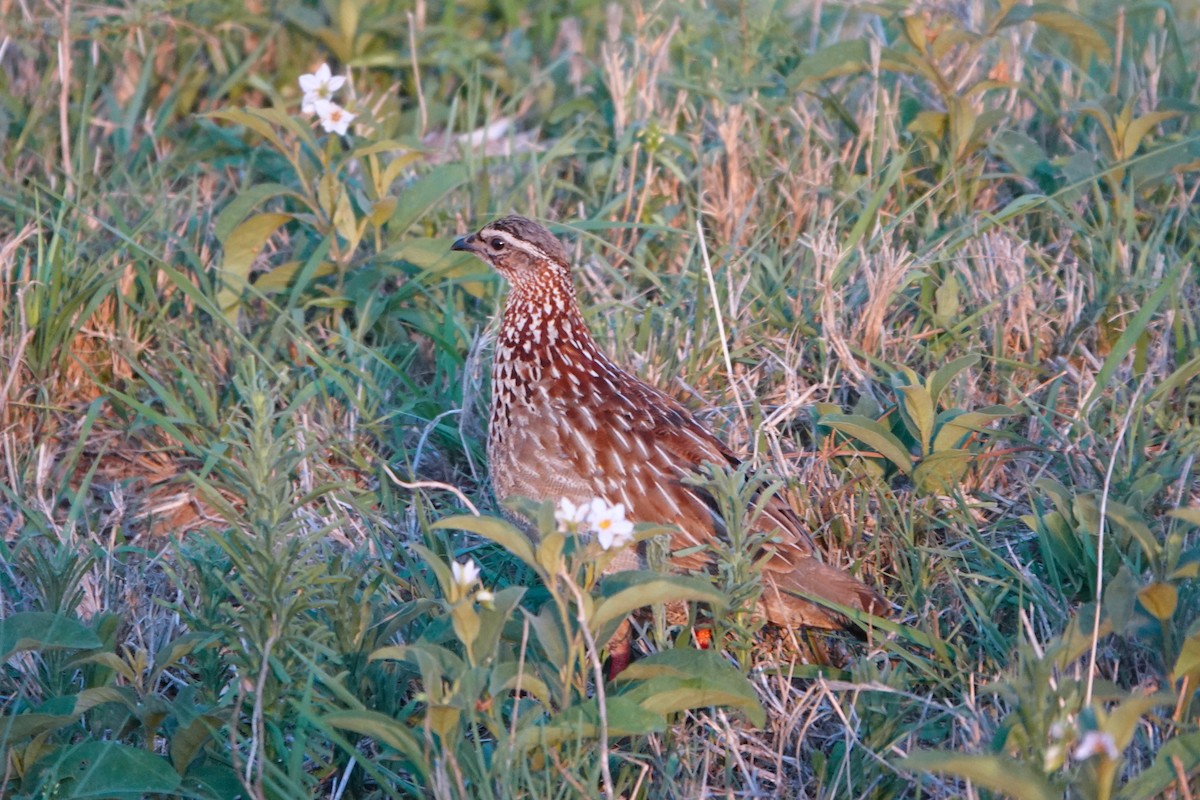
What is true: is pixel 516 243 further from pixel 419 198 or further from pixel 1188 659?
pixel 1188 659

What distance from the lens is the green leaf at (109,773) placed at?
3783 millimetres

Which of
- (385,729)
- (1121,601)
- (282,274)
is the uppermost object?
(1121,601)

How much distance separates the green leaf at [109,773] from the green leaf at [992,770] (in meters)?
2.00

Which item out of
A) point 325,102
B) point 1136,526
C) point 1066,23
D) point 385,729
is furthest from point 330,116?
point 1136,526

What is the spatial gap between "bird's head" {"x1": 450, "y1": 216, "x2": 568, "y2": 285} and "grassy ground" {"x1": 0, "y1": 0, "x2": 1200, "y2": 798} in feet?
1.69

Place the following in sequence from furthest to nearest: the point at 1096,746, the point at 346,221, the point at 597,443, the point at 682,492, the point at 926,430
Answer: the point at 346,221 → the point at 926,430 → the point at 597,443 → the point at 682,492 → the point at 1096,746

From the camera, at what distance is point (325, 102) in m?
5.72

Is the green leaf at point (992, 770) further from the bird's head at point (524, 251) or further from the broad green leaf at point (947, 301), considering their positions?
the broad green leaf at point (947, 301)

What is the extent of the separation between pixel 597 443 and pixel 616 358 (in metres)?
1.10

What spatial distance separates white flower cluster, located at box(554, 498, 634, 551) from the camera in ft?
11.6

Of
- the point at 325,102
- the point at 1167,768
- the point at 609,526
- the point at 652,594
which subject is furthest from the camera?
the point at 325,102

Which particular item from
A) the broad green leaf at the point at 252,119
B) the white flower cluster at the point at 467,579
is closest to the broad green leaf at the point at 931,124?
the broad green leaf at the point at 252,119

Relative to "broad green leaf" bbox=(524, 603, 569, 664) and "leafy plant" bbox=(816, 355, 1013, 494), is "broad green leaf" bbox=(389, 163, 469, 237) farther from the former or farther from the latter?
"broad green leaf" bbox=(524, 603, 569, 664)

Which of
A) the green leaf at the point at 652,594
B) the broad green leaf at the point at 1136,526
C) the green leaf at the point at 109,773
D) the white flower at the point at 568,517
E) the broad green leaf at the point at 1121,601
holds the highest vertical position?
the broad green leaf at the point at 1136,526
